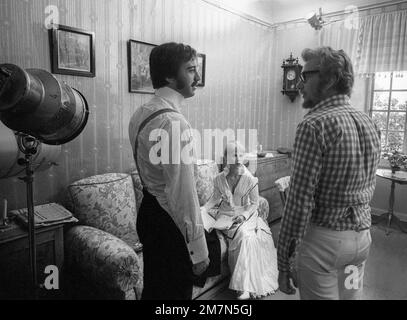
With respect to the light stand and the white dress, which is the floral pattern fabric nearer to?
the light stand

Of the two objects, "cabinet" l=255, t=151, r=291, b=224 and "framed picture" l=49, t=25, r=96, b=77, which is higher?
"framed picture" l=49, t=25, r=96, b=77

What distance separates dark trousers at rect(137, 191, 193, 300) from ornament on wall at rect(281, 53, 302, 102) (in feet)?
12.6

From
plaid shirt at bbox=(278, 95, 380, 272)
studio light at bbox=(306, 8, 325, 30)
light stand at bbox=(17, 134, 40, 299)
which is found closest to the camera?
plaid shirt at bbox=(278, 95, 380, 272)

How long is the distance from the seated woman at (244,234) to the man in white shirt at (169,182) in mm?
1107

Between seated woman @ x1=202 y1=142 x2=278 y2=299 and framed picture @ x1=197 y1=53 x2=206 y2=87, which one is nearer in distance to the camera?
seated woman @ x1=202 y1=142 x2=278 y2=299

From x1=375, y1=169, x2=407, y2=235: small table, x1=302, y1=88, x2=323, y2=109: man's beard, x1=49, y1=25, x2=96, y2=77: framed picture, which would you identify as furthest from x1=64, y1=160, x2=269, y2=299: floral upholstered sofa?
x1=375, y1=169, x2=407, y2=235: small table

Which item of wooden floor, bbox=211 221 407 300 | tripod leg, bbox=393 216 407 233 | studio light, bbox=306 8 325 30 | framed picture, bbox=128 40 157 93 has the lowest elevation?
wooden floor, bbox=211 221 407 300

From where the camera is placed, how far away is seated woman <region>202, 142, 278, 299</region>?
8.20 ft

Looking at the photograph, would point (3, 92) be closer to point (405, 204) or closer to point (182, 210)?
point (182, 210)

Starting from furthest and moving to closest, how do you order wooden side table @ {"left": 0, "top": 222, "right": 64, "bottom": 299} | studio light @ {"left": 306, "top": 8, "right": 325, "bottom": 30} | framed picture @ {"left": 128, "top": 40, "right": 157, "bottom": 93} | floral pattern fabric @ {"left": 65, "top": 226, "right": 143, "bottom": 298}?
studio light @ {"left": 306, "top": 8, "right": 325, "bottom": 30}
framed picture @ {"left": 128, "top": 40, "right": 157, "bottom": 93}
floral pattern fabric @ {"left": 65, "top": 226, "right": 143, "bottom": 298}
wooden side table @ {"left": 0, "top": 222, "right": 64, "bottom": 299}

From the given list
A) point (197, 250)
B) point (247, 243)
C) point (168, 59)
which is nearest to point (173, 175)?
point (197, 250)

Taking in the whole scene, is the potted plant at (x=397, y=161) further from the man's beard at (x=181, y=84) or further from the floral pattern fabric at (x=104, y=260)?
the man's beard at (x=181, y=84)

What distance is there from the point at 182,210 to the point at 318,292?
668mm
